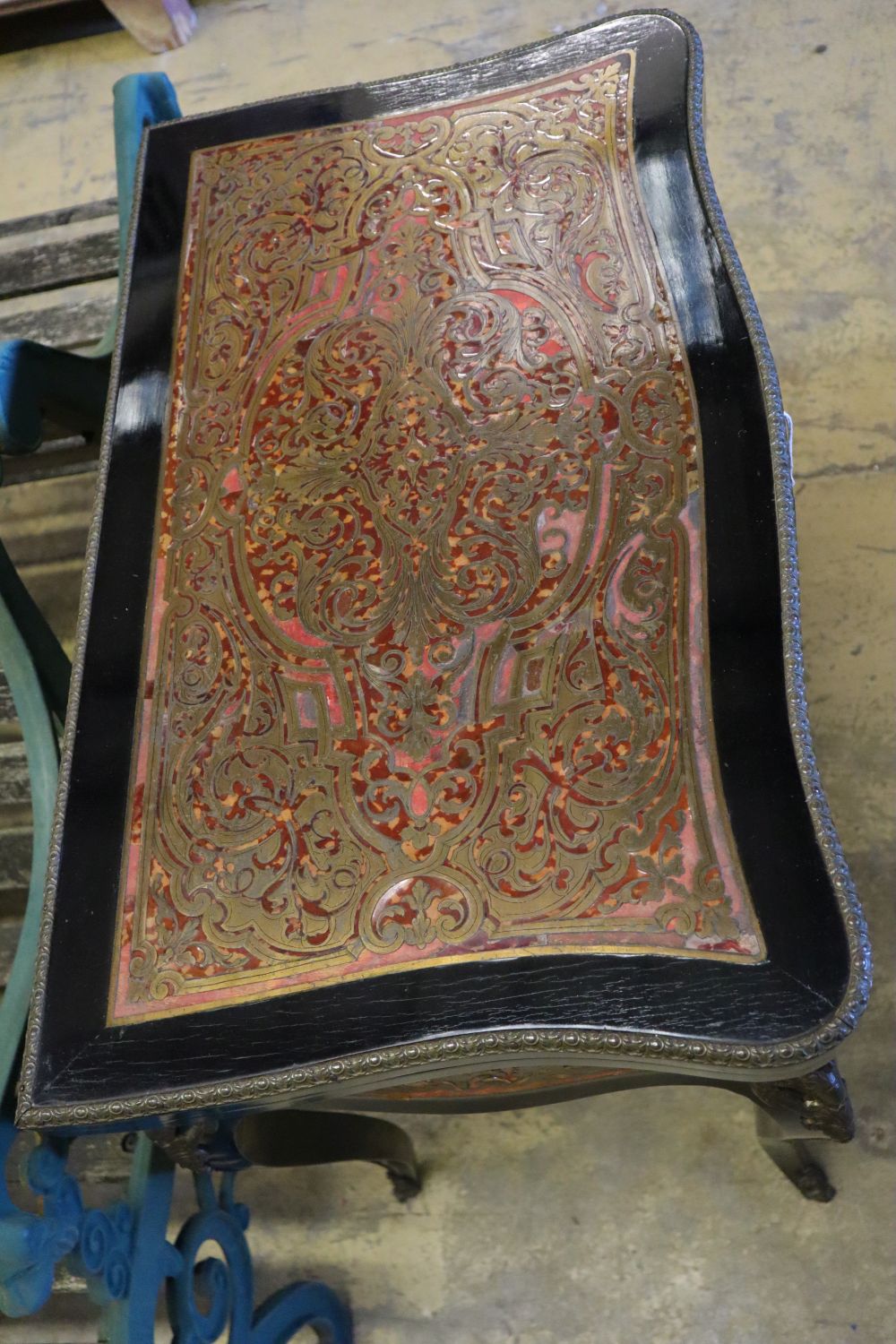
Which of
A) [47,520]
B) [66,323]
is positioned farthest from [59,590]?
[66,323]

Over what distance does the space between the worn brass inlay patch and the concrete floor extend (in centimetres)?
80

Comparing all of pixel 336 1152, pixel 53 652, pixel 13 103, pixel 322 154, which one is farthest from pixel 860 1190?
pixel 13 103

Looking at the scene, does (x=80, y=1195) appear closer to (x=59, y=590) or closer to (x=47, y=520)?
(x=59, y=590)

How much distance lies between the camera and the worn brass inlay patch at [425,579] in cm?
110

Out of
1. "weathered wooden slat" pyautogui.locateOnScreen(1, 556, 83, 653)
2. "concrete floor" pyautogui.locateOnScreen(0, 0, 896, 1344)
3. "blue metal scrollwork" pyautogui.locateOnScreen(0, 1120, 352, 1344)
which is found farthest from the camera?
"weathered wooden slat" pyautogui.locateOnScreen(1, 556, 83, 653)

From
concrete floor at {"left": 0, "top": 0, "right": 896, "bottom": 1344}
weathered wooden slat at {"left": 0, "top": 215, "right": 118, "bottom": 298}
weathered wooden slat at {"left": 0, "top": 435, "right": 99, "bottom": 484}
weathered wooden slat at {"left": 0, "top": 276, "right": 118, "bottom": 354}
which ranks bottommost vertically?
concrete floor at {"left": 0, "top": 0, "right": 896, "bottom": 1344}

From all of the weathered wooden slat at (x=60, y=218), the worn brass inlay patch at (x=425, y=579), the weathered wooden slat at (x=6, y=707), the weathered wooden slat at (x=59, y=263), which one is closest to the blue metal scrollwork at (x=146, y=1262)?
the worn brass inlay patch at (x=425, y=579)

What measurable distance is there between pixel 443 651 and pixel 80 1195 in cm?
74

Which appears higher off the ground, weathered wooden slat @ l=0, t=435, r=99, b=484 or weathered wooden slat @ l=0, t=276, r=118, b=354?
weathered wooden slat @ l=0, t=276, r=118, b=354

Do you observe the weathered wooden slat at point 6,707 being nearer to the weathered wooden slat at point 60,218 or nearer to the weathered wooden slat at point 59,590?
the weathered wooden slat at point 59,590

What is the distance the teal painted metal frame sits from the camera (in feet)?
4.06

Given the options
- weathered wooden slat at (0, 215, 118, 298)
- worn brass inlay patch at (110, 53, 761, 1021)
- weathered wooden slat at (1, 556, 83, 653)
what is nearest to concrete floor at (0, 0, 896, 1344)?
worn brass inlay patch at (110, 53, 761, 1021)

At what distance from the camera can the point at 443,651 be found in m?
1.27

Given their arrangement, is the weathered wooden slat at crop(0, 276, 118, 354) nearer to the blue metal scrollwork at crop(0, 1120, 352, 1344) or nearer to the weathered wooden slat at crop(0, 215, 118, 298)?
the weathered wooden slat at crop(0, 215, 118, 298)
